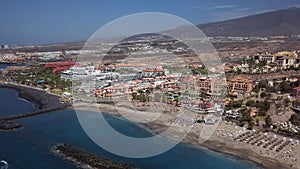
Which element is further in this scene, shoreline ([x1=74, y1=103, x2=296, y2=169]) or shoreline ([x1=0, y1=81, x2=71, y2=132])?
shoreline ([x1=0, y1=81, x2=71, y2=132])

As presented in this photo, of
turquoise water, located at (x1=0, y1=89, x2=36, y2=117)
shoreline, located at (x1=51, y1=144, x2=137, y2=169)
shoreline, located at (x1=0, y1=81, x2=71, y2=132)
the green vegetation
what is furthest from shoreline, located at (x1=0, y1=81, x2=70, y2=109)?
shoreline, located at (x1=51, y1=144, x2=137, y2=169)

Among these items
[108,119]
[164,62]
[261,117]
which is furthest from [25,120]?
[164,62]

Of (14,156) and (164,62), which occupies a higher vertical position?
(164,62)

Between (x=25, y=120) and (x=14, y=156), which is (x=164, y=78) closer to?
(x=25, y=120)

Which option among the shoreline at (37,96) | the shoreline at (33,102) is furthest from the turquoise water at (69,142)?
the shoreline at (37,96)

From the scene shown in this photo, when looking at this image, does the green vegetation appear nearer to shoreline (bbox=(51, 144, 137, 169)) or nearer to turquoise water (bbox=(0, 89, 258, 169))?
turquoise water (bbox=(0, 89, 258, 169))

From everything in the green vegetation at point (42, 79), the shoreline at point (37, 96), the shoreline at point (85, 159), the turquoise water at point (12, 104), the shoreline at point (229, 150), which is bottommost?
the shoreline at point (229, 150)

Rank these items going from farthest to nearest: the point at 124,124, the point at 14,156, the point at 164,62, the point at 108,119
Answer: the point at 164,62, the point at 108,119, the point at 124,124, the point at 14,156

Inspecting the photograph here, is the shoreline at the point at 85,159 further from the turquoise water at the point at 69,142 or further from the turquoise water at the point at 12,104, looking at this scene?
the turquoise water at the point at 12,104
